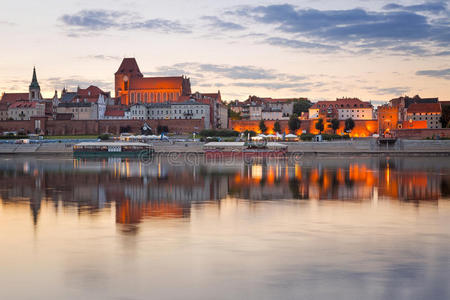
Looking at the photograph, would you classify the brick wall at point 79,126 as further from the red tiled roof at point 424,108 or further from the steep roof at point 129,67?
the red tiled roof at point 424,108

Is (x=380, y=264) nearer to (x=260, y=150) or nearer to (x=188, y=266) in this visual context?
(x=188, y=266)

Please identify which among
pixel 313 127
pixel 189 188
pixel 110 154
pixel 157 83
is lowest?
pixel 189 188

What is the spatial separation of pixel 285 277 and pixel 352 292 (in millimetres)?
1254

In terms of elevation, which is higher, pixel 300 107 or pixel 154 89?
pixel 154 89

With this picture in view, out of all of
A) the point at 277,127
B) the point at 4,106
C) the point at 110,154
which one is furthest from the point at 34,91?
the point at 110,154

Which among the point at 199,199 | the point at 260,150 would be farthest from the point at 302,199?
the point at 260,150

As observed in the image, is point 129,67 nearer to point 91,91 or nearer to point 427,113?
point 91,91

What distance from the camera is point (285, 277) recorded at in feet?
30.9

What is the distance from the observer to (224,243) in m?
12.1

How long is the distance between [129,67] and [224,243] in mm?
97443

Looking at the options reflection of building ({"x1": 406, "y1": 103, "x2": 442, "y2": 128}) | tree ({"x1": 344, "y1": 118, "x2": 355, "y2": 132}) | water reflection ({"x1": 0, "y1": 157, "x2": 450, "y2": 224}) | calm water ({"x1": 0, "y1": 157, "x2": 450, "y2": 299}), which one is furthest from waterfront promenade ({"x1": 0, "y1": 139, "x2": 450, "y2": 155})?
calm water ({"x1": 0, "y1": 157, "x2": 450, "y2": 299})

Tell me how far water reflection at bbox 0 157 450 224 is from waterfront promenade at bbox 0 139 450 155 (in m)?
21.8

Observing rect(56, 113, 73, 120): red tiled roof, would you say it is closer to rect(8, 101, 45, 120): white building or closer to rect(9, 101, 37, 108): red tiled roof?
rect(8, 101, 45, 120): white building

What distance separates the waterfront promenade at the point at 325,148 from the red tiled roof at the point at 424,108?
26.4 m
